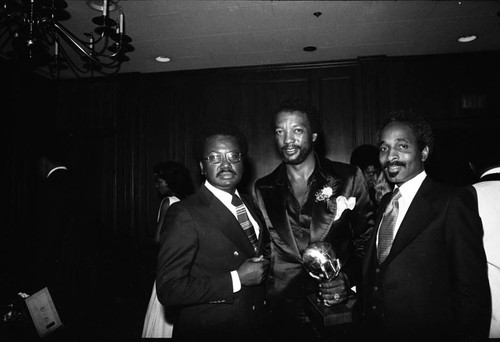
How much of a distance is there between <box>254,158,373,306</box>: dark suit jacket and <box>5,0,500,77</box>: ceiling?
2.43m

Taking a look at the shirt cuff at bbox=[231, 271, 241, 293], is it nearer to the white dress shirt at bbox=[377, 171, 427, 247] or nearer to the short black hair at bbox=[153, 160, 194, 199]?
the white dress shirt at bbox=[377, 171, 427, 247]

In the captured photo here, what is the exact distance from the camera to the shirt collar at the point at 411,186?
176cm

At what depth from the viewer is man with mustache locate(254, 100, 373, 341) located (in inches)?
81.0

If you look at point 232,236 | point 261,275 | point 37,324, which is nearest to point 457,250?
point 261,275

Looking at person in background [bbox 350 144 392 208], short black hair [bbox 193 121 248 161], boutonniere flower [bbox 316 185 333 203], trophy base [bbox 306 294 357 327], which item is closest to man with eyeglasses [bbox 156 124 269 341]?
short black hair [bbox 193 121 248 161]

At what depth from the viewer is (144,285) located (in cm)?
520

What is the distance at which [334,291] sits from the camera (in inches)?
66.1

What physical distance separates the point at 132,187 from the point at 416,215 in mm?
5293

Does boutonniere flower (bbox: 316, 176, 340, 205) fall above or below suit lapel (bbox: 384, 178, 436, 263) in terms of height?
above

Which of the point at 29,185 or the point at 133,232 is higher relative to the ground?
the point at 29,185

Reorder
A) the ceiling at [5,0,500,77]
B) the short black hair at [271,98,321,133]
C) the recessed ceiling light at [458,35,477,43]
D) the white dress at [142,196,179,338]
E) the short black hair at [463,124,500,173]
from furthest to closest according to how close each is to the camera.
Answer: the recessed ceiling light at [458,35,477,43], the ceiling at [5,0,500,77], the white dress at [142,196,179,338], the short black hair at [271,98,321,133], the short black hair at [463,124,500,173]

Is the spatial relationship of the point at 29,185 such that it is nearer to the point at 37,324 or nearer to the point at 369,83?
the point at 37,324

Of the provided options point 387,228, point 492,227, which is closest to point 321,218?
point 387,228

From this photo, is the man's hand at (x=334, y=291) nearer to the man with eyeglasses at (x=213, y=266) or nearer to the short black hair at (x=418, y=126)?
the man with eyeglasses at (x=213, y=266)
